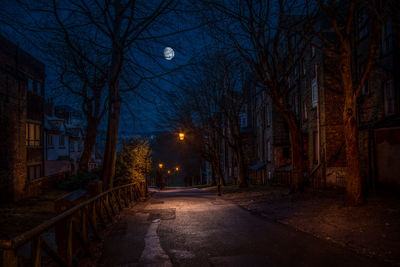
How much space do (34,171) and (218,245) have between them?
22.8 m

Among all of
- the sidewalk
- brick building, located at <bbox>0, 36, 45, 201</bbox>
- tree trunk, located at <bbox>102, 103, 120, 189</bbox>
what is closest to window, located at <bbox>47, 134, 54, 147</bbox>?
brick building, located at <bbox>0, 36, 45, 201</bbox>

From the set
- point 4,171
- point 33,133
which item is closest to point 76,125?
point 33,133

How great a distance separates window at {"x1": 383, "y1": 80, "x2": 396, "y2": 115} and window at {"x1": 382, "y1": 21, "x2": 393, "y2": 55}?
159 cm

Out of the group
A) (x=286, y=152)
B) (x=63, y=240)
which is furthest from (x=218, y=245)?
(x=286, y=152)

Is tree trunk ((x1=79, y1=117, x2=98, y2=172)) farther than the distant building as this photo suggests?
No

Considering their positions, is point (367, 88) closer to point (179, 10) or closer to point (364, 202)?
point (364, 202)

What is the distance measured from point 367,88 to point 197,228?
13.3 meters

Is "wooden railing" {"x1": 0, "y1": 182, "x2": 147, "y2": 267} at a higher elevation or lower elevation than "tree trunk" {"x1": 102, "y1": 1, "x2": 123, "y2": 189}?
lower

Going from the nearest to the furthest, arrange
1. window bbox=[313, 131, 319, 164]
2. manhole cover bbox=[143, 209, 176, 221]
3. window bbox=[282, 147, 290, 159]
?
manhole cover bbox=[143, 209, 176, 221], window bbox=[313, 131, 319, 164], window bbox=[282, 147, 290, 159]

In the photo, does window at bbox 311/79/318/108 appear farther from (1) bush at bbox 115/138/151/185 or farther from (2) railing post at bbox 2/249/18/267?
(2) railing post at bbox 2/249/18/267

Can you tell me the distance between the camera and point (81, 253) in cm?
605

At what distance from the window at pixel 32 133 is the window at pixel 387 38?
2394cm

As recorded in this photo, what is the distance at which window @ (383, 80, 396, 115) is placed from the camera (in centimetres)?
1486

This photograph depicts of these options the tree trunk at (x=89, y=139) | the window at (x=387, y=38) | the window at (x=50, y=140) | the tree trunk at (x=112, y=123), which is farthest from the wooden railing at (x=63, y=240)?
the window at (x=50, y=140)
